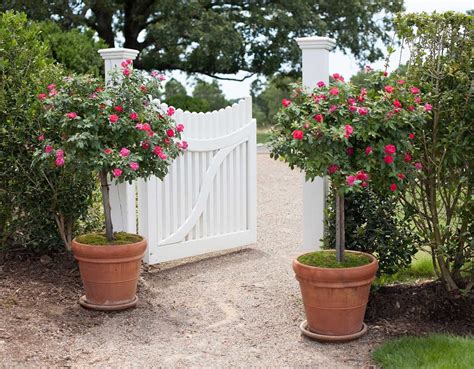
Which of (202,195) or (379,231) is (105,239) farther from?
(379,231)

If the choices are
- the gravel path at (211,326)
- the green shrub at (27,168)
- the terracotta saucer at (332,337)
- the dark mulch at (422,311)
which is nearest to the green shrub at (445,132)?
the dark mulch at (422,311)

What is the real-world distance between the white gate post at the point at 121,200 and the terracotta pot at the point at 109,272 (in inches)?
38.9

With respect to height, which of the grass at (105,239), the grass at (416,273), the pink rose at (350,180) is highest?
the pink rose at (350,180)

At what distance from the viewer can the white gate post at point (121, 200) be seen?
5527mm

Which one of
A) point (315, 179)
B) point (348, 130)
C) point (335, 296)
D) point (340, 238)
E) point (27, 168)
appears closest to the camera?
point (348, 130)

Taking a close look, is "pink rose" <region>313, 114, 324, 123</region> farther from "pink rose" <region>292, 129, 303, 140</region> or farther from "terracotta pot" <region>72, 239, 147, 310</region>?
"terracotta pot" <region>72, 239, 147, 310</region>

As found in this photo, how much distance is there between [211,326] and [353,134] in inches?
64.1

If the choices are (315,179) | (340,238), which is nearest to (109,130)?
(315,179)

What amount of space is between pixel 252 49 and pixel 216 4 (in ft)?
4.98

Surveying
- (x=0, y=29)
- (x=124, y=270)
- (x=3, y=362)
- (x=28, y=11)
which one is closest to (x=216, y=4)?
(x=28, y=11)

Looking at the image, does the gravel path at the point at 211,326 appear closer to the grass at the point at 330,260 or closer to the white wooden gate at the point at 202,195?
the white wooden gate at the point at 202,195

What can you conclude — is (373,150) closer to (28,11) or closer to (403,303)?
(403,303)

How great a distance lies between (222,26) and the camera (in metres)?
14.1

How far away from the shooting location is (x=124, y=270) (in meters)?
4.56
